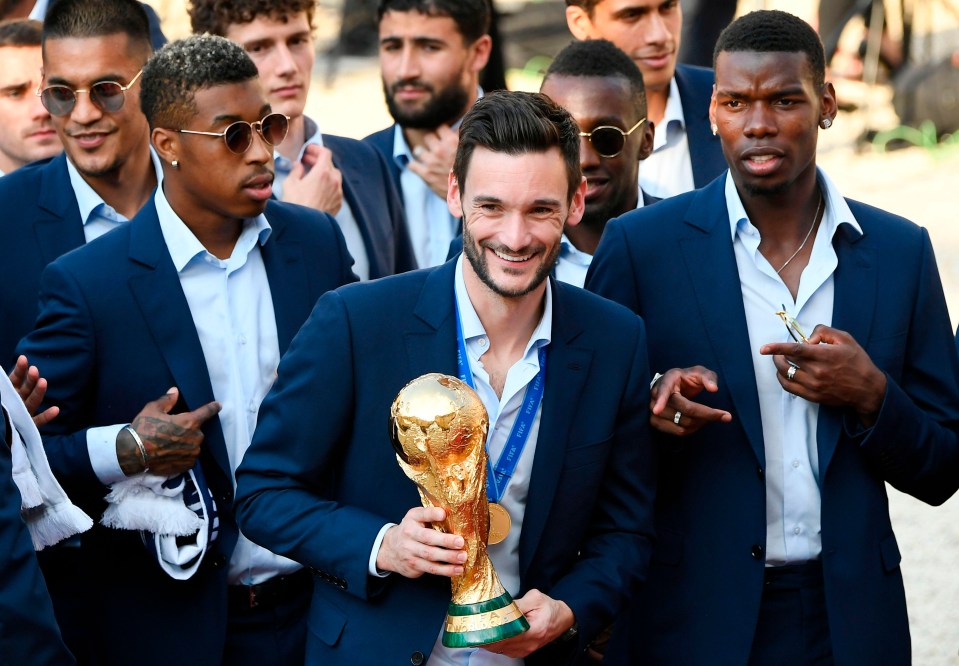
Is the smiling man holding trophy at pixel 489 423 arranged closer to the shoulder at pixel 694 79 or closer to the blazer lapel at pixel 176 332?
the blazer lapel at pixel 176 332

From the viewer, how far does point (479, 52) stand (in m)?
6.38

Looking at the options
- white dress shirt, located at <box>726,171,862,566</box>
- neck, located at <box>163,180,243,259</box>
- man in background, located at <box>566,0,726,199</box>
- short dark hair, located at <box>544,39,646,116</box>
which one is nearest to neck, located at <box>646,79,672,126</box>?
man in background, located at <box>566,0,726,199</box>

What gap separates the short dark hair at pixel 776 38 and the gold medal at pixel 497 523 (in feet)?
4.98

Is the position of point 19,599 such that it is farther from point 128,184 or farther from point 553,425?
point 128,184

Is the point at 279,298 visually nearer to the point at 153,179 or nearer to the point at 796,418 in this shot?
the point at 153,179

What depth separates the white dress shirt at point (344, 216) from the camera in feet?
17.4

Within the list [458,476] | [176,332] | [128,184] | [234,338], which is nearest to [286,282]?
[234,338]

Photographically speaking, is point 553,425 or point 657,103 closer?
point 553,425

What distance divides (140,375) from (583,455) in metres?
1.33

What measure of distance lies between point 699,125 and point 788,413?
2089mm

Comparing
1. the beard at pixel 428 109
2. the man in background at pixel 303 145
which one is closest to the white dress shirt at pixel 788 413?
the man in background at pixel 303 145

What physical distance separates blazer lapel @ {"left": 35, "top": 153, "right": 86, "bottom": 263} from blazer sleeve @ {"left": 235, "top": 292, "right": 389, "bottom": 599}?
1391 mm

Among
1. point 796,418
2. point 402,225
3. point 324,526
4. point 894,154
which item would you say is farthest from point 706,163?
point 894,154

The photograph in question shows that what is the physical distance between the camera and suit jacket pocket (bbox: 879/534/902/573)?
388 cm
